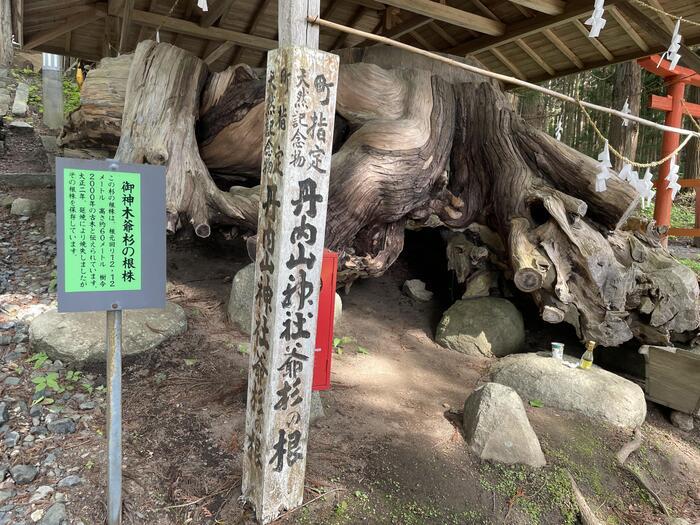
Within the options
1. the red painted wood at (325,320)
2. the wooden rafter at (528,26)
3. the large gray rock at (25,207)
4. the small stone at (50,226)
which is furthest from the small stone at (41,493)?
the wooden rafter at (528,26)

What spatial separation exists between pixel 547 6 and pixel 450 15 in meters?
1.13

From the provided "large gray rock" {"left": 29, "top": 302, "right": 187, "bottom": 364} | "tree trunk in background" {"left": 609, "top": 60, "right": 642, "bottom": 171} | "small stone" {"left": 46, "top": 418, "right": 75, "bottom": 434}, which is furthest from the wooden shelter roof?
"small stone" {"left": 46, "top": 418, "right": 75, "bottom": 434}

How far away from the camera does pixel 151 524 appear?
7.47 feet

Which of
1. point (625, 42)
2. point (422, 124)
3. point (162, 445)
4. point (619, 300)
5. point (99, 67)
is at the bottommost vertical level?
point (162, 445)

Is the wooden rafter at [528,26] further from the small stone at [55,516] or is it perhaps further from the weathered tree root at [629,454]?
the small stone at [55,516]

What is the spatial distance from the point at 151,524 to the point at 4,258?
13.4 feet

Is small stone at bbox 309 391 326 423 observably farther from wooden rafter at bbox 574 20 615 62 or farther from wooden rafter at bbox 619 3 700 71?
wooden rafter at bbox 574 20 615 62

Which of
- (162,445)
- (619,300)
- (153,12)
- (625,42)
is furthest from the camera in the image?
(153,12)

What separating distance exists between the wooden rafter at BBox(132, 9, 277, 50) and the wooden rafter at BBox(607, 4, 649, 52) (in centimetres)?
498

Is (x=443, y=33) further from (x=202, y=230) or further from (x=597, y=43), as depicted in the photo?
(x=202, y=230)

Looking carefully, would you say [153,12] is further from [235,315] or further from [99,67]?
[235,315]

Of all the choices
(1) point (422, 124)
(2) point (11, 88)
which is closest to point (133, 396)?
A: (1) point (422, 124)

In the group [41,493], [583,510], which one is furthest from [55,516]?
[583,510]

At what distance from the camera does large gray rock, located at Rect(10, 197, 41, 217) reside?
607 cm
